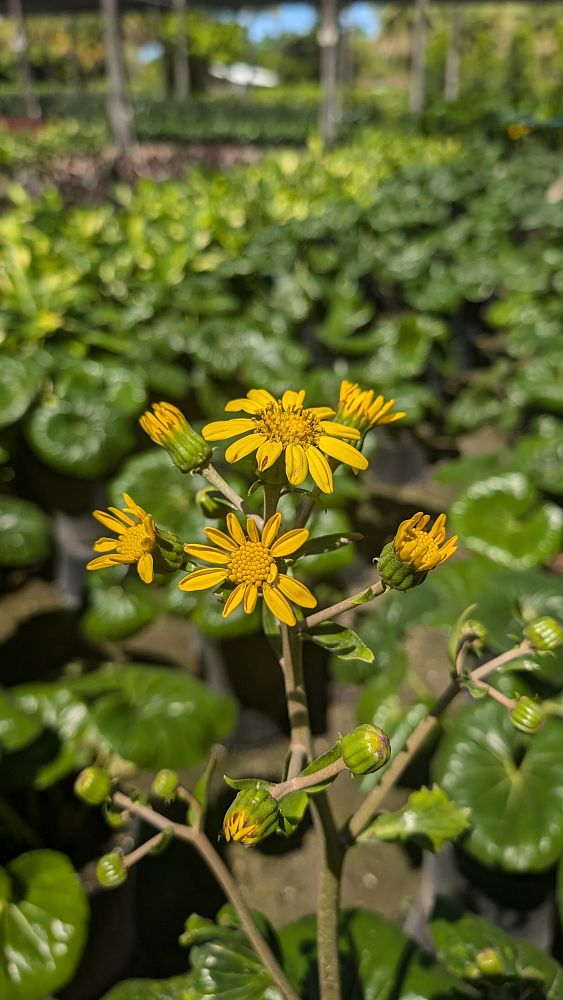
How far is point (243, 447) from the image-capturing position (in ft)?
1.79

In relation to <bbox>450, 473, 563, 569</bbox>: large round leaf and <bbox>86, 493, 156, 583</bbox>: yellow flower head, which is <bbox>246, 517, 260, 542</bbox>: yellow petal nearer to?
<bbox>86, 493, 156, 583</bbox>: yellow flower head

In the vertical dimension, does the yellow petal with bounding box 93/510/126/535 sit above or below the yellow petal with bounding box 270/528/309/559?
above

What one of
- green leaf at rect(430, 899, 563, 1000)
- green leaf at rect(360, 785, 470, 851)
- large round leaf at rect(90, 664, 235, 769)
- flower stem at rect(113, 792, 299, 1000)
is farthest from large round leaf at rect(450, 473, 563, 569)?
flower stem at rect(113, 792, 299, 1000)

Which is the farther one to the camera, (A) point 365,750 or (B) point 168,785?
(B) point 168,785

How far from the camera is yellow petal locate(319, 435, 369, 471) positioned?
1.81ft

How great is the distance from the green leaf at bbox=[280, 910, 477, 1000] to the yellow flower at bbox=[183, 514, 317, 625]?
684mm

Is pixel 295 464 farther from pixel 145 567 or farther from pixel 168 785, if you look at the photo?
pixel 168 785

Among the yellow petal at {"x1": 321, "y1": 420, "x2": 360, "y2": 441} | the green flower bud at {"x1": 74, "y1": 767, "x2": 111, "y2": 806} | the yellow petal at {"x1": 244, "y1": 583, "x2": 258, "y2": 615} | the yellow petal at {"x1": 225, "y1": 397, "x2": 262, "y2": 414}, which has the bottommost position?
the green flower bud at {"x1": 74, "y1": 767, "x2": 111, "y2": 806}

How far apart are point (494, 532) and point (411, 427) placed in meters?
1.36

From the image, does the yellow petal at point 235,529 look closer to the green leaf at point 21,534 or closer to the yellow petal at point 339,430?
the yellow petal at point 339,430

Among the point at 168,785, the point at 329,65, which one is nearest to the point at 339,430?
the point at 168,785

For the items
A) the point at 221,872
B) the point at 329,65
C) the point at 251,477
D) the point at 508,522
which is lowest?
the point at 508,522

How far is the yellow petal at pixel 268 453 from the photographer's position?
0.54 metres

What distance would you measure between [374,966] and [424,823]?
0.34 metres
